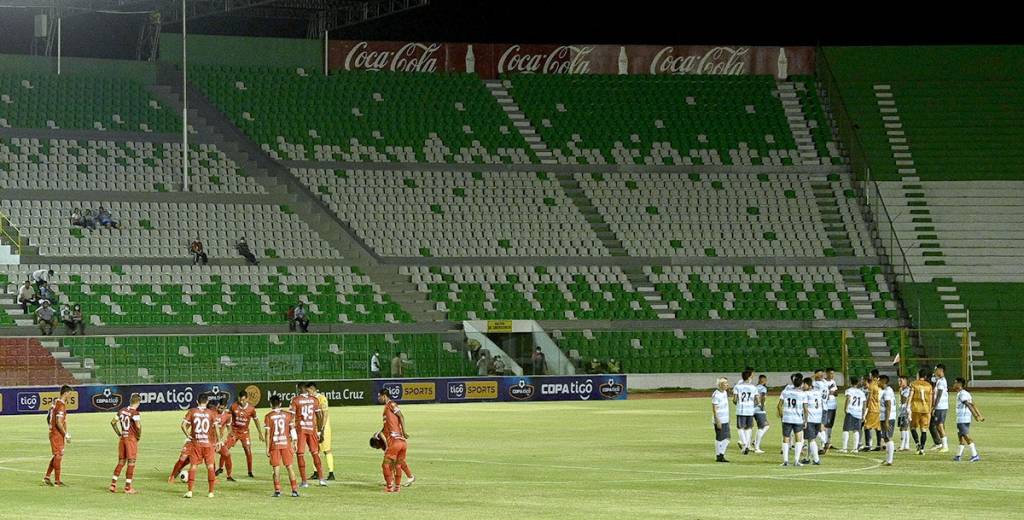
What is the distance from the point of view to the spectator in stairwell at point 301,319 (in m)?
55.4

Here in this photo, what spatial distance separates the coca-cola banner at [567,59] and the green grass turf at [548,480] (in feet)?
106

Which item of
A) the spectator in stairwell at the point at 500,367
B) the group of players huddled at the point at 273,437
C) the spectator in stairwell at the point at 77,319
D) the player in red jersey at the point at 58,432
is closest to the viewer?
the group of players huddled at the point at 273,437

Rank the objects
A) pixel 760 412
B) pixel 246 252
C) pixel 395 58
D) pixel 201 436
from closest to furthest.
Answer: pixel 201 436 → pixel 760 412 → pixel 246 252 → pixel 395 58

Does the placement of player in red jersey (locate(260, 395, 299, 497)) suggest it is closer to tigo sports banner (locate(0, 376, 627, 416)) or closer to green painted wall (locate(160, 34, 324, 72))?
tigo sports banner (locate(0, 376, 627, 416))

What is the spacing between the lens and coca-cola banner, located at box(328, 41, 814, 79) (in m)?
71.4

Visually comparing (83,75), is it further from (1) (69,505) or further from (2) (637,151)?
(1) (69,505)

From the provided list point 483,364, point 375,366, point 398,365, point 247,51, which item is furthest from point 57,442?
point 247,51

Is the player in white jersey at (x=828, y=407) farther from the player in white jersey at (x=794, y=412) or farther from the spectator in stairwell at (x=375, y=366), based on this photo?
the spectator in stairwell at (x=375, y=366)

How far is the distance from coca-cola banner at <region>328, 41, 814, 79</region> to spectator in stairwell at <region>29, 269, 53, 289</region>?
21.0 meters

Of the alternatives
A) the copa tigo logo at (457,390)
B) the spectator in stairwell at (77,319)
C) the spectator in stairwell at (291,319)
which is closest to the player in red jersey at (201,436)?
the spectator in stairwell at (77,319)

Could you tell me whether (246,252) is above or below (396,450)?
above

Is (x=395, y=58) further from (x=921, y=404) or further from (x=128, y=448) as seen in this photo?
(x=128, y=448)

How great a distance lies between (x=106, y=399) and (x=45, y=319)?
3616mm

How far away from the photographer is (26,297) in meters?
52.1
